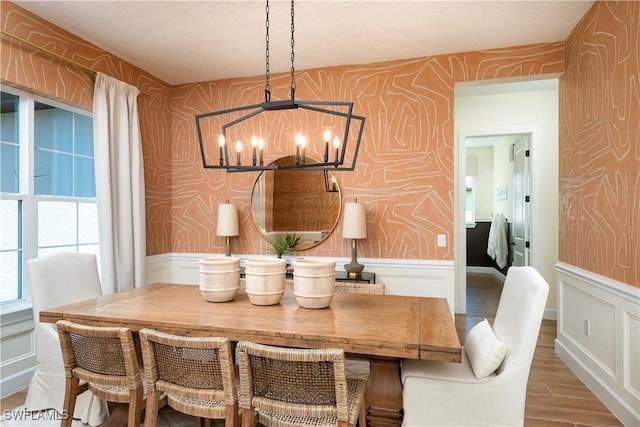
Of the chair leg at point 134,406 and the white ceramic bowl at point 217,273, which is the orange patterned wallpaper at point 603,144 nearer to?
the white ceramic bowl at point 217,273

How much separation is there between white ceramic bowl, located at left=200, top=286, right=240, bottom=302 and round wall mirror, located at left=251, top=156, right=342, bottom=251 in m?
1.58

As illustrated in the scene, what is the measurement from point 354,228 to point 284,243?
30.7 inches

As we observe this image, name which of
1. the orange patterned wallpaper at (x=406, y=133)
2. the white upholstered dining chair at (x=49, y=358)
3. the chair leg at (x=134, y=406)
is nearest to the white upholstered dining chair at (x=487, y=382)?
the chair leg at (x=134, y=406)

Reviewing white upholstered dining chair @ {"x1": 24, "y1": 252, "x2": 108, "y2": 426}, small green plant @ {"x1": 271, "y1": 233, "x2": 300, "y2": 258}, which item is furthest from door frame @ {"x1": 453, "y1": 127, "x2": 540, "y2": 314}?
white upholstered dining chair @ {"x1": 24, "y1": 252, "x2": 108, "y2": 426}

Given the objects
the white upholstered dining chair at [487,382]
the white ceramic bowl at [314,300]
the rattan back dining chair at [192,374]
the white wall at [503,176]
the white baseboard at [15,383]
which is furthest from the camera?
the white wall at [503,176]

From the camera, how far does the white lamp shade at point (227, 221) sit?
359cm

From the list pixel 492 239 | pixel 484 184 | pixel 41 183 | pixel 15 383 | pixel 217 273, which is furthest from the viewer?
pixel 484 184

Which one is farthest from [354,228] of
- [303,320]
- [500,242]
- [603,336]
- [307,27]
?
[500,242]

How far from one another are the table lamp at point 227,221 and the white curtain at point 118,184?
2.29 feet

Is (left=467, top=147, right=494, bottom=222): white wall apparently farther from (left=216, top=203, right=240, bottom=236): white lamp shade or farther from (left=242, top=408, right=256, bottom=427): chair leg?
(left=242, top=408, right=256, bottom=427): chair leg

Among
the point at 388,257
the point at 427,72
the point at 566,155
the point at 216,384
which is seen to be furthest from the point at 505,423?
the point at 427,72

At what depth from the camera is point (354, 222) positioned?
3176 mm

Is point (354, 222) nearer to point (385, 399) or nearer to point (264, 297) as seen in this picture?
point (264, 297)

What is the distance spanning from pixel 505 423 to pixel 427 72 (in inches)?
111
